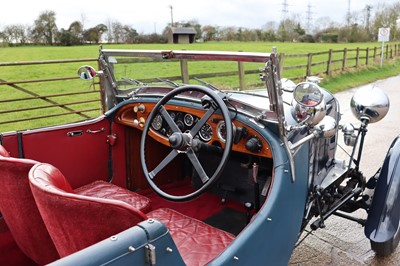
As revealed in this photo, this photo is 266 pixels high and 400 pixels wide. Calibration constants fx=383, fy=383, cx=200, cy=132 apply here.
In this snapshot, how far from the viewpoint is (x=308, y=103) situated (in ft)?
7.39

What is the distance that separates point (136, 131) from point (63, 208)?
1.96 meters

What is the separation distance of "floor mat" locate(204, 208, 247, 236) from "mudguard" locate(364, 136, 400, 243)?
37.1 inches

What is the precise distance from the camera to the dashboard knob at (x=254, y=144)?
241cm

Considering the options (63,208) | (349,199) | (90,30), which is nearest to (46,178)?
(63,208)

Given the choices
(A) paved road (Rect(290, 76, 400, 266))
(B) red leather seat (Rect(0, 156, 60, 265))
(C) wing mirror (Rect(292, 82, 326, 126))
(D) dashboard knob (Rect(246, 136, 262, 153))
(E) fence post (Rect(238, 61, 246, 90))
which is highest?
(E) fence post (Rect(238, 61, 246, 90))

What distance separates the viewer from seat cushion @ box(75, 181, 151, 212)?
295 centimetres

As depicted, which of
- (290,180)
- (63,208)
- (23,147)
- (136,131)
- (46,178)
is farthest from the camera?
(136,131)

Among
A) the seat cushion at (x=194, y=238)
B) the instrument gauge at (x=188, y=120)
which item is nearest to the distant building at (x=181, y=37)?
the instrument gauge at (x=188, y=120)

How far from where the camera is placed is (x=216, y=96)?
236 cm

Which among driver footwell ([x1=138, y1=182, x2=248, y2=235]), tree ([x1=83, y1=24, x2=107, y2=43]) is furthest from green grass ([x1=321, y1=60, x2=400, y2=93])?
tree ([x1=83, y1=24, x2=107, y2=43])

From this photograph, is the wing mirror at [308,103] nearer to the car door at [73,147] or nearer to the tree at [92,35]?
the car door at [73,147]

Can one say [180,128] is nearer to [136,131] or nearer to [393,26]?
[136,131]

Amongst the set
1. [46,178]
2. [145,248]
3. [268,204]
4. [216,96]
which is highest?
[216,96]

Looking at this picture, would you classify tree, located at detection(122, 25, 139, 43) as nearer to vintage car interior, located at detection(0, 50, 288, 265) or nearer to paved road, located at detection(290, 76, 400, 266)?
vintage car interior, located at detection(0, 50, 288, 265)
